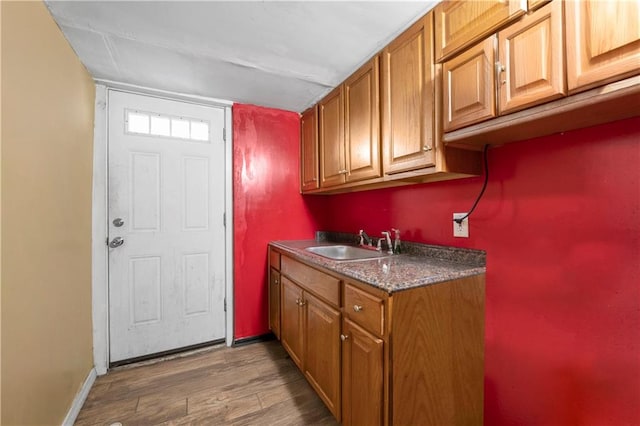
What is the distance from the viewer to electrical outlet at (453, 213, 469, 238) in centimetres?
140

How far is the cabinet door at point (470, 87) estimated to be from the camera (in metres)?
1.00

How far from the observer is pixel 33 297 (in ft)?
3.77

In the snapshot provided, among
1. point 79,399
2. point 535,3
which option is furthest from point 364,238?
point 79,399

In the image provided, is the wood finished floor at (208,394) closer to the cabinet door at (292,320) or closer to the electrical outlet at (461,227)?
the cabinet door at (292,320)

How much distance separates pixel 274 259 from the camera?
230 cm

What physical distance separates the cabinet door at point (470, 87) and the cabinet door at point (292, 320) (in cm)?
133

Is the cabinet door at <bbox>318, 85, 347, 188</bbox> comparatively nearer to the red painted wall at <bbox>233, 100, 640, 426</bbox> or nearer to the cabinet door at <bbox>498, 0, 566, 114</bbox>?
the red painted wall at <bbox>233, 100, 640, 426</bbox>

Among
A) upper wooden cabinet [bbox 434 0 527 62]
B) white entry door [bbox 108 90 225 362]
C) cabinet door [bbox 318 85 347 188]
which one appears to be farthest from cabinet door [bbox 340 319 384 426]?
white entry door [bbox 108 90 225 362]

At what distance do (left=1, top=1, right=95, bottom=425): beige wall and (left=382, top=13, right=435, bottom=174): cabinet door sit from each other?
5.38 feet

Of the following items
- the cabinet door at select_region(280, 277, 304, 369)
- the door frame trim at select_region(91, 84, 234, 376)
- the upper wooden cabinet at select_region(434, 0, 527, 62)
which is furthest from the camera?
the door frame trim at select_region(91, 84, 234, 376)

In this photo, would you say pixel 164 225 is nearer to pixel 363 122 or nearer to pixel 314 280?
pixel 314 280

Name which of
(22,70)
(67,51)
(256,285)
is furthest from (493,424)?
(67,51)

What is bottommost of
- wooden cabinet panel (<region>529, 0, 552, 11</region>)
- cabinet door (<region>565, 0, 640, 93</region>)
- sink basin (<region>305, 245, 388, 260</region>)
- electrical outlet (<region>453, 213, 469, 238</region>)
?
sink basin (<region>305, 245, 388, 260</region>)

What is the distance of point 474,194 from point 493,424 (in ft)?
3.63
